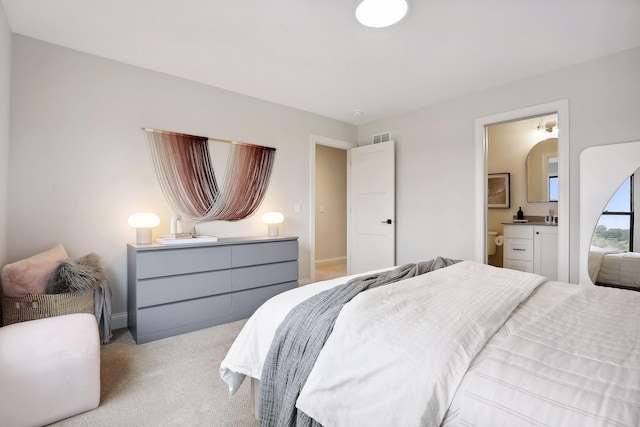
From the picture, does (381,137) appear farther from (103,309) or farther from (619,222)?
(103,309)

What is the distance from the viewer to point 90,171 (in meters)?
2.66

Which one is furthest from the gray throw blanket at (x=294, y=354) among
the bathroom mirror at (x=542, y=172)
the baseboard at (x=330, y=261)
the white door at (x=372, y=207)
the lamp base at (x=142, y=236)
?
the baseboard at (x=330, y=261)

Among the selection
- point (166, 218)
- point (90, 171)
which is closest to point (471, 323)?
point (166, 218)

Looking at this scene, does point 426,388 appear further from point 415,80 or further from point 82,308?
point 415,80

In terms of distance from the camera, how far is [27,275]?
78.7 inches

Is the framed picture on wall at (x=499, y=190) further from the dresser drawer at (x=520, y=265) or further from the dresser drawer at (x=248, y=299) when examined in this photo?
the dresser drawer at (x=248, y=299)

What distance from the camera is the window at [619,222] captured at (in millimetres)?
2586

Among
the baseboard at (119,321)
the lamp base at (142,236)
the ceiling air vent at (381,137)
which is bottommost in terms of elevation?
the baseboard at (119,321)

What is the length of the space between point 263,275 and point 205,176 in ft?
4.00

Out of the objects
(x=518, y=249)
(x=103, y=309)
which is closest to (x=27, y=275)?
(x=103, y=309)

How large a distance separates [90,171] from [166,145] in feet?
2.21

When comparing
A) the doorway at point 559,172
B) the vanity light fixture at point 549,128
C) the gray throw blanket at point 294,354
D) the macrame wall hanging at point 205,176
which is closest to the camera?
the gray throw blanket at point 294,354

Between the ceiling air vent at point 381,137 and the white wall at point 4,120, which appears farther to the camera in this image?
the ceiling air vent at point 381,137

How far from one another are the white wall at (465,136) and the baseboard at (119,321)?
325 cm
